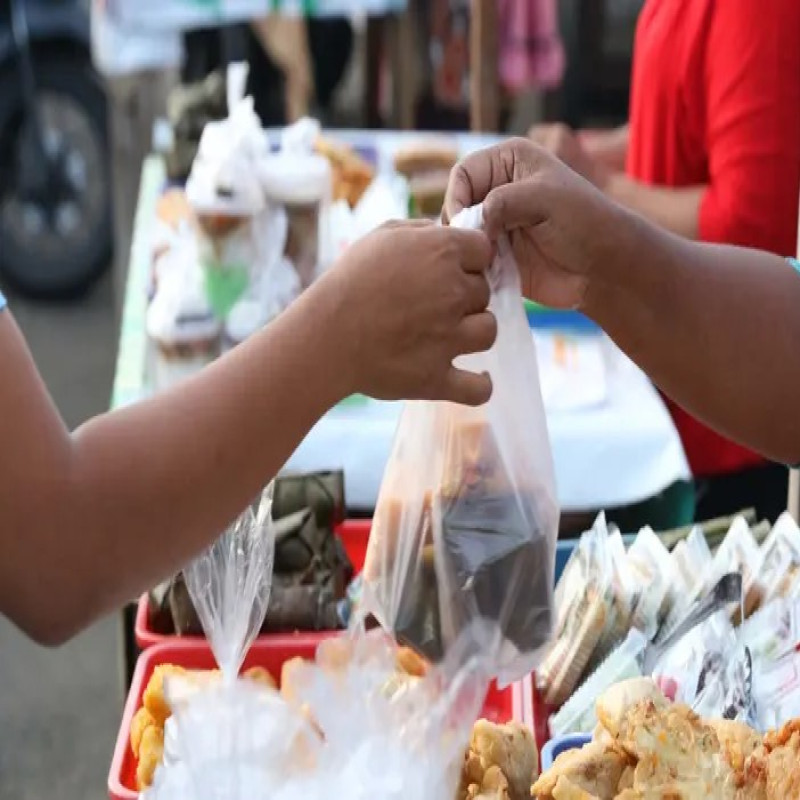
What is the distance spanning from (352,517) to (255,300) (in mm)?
363

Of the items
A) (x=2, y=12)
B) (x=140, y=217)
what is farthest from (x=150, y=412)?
(x=2, y=12)

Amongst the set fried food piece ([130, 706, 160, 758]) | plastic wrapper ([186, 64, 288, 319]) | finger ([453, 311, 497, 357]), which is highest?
finger ([453, 311, 497, 357])

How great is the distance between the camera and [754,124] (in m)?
1.77

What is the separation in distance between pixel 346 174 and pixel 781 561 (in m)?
1.32

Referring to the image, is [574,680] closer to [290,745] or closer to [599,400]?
[290,745]

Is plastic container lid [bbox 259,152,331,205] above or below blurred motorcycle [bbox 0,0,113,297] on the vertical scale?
above

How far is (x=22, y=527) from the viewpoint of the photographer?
0.86 meters

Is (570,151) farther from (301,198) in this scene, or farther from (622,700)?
(622,700)

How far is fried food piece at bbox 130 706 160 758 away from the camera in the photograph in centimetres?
119

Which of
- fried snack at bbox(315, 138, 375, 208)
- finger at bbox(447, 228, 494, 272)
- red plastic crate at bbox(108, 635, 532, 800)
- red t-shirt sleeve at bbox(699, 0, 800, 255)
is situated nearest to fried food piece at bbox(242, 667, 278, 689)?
red plastic crate at bbox(108, 635, 532, 800)

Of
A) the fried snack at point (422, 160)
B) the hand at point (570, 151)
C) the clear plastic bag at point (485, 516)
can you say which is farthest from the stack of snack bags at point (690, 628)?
the fried snack at point (422, 160)

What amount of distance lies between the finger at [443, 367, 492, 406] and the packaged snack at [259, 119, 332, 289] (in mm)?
998

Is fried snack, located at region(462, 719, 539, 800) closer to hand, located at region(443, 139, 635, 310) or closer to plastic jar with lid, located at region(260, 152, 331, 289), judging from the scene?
hand, located at region(443, 139, 635, 310)

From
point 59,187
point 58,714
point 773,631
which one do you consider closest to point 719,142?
point 773,631
